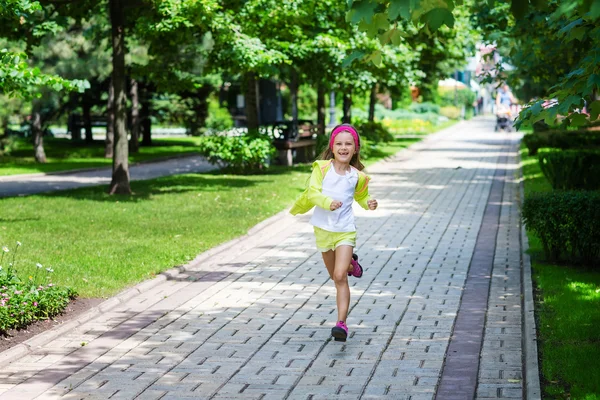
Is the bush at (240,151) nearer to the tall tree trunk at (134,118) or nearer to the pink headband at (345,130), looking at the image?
the tall tree trunk at (134,118)

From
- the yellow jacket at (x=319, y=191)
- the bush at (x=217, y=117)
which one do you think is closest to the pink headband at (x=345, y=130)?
the yellow jacket at (x=319, y=191)

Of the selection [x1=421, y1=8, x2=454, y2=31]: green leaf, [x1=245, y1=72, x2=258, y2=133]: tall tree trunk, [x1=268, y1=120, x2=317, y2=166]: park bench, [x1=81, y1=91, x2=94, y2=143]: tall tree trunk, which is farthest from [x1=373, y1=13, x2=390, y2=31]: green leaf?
[x1=81, y1=91, x2=94, y2=143]: tall tree trunk

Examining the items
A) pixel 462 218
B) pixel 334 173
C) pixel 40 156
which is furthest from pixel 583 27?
pixel 40 156

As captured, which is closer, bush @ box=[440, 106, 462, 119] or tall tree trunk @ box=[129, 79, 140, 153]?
tall tree trunk @ box=[129, 79, 140, 153]

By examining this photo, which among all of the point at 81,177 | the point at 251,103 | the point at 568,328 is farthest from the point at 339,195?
the point at 251,103

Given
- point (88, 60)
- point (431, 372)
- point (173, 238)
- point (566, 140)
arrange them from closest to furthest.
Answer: point (431, 372) < point (173, 238) < point (566, 140) < point (88, 60)

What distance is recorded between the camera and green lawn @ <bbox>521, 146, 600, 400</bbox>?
6.28 meters

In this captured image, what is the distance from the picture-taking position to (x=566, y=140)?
1167 inches

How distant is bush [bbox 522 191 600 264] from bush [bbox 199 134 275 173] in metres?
15.9

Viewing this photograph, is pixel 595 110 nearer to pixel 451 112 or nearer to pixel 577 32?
pixel 577 32

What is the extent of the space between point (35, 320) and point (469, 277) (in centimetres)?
481

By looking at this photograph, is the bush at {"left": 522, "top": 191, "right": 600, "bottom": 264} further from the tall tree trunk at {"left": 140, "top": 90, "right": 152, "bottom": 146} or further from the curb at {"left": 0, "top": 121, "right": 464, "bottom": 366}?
the tall tree trunk at {"left": 140, "top": 90, "right": 152, "bottom": 146}

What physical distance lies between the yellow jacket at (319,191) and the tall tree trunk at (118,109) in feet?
42.8

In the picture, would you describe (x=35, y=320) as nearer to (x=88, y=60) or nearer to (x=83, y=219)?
(x=83, y=219)
